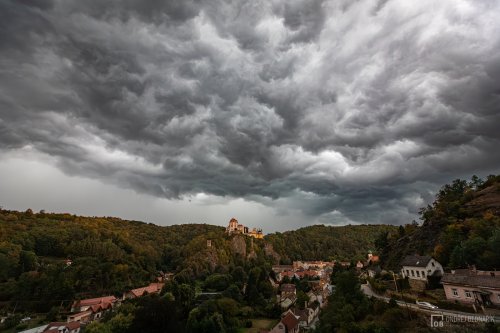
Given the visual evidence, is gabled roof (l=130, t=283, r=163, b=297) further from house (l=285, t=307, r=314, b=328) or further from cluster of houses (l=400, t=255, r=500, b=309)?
cluster of houses (l=400, t=255, r=500, b=309)

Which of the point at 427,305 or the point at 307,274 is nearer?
the point at 427,305

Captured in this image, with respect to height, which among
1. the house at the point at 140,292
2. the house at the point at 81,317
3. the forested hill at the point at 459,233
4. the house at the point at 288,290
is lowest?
the house at the point at 81,317

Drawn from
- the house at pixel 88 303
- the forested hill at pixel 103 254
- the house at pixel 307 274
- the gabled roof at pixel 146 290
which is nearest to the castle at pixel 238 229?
the forested hill at pixel 103 254

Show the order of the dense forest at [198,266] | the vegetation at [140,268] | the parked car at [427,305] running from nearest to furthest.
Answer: the parked car at [427,305], the dense forest at [198,266], the vegetation at [140,268]

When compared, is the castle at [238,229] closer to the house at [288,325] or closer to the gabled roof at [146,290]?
the gabled roof at [146,290]

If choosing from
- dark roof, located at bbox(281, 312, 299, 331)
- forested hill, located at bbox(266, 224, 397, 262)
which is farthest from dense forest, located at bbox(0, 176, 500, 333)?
forested hill, located at bbox(266, 224, 397, 262)

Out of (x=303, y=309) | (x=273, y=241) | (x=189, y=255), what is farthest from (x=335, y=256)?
(x=303, y=309)

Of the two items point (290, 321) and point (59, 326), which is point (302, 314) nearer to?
point (290, 321)

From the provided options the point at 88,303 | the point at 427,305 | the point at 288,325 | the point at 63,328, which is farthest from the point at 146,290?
the point at 427,305
